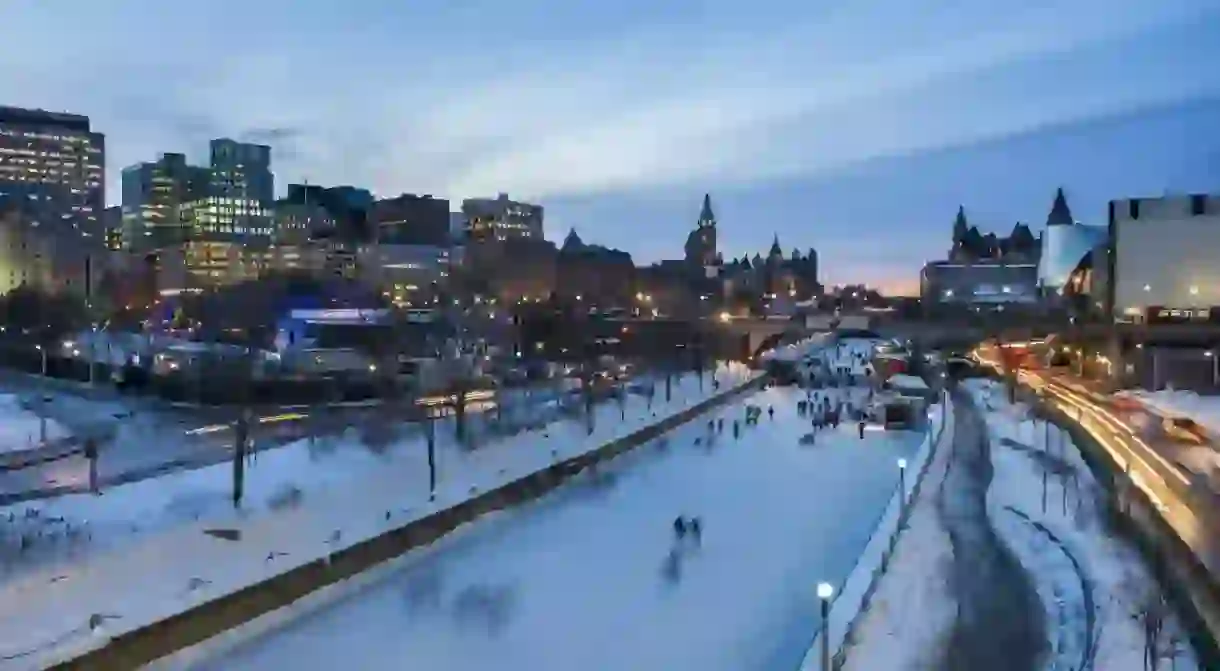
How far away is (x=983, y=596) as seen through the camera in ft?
53.1

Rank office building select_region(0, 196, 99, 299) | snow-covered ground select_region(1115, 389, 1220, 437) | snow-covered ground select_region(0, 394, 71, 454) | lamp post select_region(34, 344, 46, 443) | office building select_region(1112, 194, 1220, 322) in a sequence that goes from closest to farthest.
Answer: snow-covered ground select_region(0, 394, 71, 454) < lamp post select_region(34, 344, 46, 443) < snow-covered ground select_region(1115, 389, 1220, 437) < office building select_region(1112, 194, 1220, 322) < office building select_region(0, 196, 99, 299)

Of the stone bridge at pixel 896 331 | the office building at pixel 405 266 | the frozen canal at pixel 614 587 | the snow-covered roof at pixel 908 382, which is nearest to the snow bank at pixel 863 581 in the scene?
the frozen canal at pixel 614 587

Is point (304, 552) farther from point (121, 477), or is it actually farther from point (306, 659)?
point (121, 477)

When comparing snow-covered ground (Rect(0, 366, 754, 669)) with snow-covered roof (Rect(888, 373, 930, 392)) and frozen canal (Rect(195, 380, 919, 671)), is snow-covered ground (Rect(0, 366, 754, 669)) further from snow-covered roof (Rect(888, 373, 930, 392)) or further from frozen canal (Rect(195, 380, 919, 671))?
snow-covered roof (Rect(888, 373, 930, 392))

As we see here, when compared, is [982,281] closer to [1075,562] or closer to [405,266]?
[405,266]

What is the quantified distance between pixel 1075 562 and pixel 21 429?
82.4 ft

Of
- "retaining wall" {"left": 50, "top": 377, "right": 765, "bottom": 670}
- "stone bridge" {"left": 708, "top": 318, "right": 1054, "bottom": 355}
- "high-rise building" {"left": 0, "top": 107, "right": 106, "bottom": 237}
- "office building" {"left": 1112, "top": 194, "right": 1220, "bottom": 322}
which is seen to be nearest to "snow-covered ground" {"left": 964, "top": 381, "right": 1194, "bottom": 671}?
"retaining wall" {"left": 50, "top": 377, "right": 765, "bottom": 670}

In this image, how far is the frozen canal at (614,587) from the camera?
1441 cm

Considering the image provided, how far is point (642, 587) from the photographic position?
17.5 m

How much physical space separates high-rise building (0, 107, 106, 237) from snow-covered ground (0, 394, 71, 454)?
9367 cm

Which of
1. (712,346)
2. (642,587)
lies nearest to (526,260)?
(712,346)

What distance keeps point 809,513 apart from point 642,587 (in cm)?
710

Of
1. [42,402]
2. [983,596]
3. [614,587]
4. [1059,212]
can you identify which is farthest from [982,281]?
[614,587]

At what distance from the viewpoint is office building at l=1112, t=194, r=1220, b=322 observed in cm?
5762
